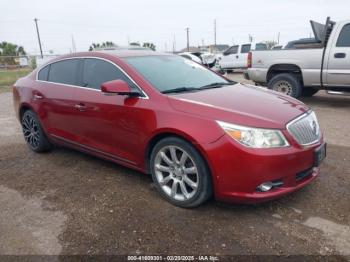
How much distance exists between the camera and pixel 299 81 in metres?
8.53

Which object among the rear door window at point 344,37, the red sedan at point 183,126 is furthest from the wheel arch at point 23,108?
the rear door window at point 344,37

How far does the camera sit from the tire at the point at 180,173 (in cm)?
317

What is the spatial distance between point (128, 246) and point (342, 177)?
8.72ft

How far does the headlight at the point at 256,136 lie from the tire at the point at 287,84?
5.94m

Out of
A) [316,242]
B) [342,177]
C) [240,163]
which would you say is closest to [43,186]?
[240,163]

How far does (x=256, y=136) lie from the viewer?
2.96 m

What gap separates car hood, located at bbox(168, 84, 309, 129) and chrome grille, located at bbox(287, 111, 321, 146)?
0.20ft

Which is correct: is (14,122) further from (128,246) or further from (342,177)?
(342,177)

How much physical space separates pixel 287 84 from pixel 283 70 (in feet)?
1.30

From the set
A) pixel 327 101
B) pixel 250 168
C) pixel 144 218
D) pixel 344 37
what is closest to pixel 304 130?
pixel 250 168

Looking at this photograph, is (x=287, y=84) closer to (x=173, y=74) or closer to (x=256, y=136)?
(x=173, y=74)

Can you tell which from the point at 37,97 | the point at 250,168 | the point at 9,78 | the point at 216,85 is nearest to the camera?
the point at 250,168

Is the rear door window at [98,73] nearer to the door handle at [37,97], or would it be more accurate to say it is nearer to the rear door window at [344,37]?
the door handle at [37,97]

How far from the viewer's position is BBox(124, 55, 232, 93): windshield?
3741mm
